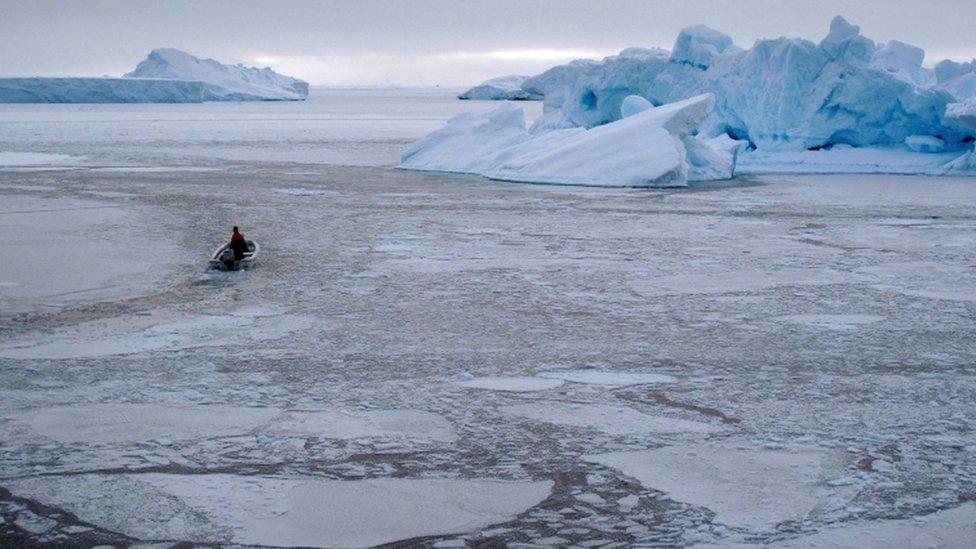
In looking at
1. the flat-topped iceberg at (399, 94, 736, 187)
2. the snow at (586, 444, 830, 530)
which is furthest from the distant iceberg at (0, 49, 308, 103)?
the snow at (586, 444, 830, 530)

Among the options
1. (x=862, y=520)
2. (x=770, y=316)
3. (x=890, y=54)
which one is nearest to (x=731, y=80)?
(x=890, y=54)

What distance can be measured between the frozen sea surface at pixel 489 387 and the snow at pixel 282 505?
0.01m

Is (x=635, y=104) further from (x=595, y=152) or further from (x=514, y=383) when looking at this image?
(x=514, y=383)

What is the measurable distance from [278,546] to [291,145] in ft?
69.8

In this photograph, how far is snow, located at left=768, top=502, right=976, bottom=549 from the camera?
8.80 ft

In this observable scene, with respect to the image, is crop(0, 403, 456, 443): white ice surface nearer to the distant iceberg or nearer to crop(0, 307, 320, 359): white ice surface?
crop(0, 307, 320, 359): white ice surface

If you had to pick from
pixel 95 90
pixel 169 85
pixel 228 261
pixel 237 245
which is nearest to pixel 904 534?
pixel 228 261

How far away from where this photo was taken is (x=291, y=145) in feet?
76.3

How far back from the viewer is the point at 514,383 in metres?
4.21

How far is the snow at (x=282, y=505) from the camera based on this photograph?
2.73 meters

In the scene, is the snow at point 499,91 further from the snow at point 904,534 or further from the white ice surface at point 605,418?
the snow at point 904,534

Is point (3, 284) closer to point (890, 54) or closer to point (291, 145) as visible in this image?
point (291, 145)

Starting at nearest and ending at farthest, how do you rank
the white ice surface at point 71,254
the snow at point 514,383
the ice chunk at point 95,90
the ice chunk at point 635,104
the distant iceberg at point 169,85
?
the snow at point 514,383 < the white ice surface at point 71,254 < the ice chunk at point 635,104 < the ice chunk at point 95,90 < the distant iceberg at point 169,85

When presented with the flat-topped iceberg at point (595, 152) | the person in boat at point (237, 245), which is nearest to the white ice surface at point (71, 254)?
the person in boat at point (237, 245)
